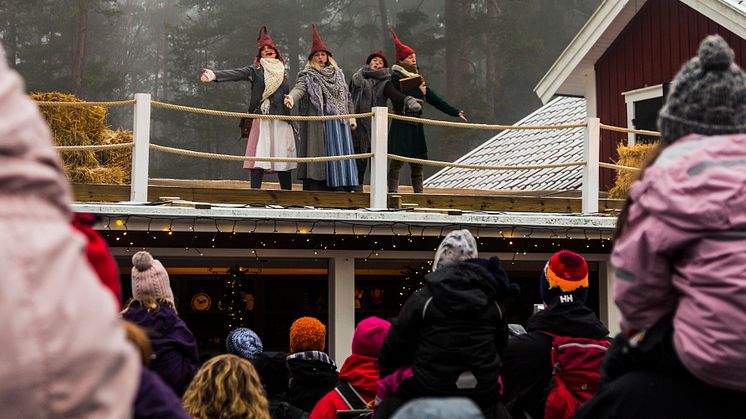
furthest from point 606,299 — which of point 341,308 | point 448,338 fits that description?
point 448,338

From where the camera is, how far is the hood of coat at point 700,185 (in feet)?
7.12

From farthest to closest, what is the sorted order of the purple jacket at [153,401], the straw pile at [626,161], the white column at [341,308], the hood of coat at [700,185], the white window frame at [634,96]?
the white window frame at [634,96] → the straw pile at [626,161] → the white column at [341,308] → the hood of coat at [700,185] → the purple jacket at [153,401]

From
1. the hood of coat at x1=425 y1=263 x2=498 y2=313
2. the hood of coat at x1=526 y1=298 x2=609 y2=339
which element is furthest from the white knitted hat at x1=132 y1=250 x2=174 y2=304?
the hood of coat at x1=526 y1=298 x2=609 y2=339

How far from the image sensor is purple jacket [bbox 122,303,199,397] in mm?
5355

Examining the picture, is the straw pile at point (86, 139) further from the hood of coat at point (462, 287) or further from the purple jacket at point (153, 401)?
the purple jacket at point (153, 401)

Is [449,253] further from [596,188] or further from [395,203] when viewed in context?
[596,188]

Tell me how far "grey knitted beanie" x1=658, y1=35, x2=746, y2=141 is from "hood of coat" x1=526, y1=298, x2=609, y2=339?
294cm

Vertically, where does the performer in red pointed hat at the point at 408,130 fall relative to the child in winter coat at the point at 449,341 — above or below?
above

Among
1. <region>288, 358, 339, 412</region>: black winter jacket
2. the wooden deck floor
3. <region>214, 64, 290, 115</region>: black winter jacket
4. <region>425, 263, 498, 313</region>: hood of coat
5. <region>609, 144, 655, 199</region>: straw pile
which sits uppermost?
<region>214, 64, 290, 115</region>: black winter jacket

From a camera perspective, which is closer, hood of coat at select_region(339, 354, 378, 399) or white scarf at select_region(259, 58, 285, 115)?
hood of coat at select_region(339, 354, 378, 399)

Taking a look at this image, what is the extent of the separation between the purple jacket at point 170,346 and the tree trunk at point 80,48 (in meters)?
27.9

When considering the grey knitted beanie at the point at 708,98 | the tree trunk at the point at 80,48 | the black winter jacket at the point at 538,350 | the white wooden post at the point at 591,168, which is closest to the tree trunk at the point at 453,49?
the tree trunk at the point at 80,48

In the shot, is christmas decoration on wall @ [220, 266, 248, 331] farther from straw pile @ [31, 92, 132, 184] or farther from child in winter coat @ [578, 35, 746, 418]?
child in winter coat @ [578, 35, 746, 418]

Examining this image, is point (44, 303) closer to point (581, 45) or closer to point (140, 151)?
point (140, 151)
